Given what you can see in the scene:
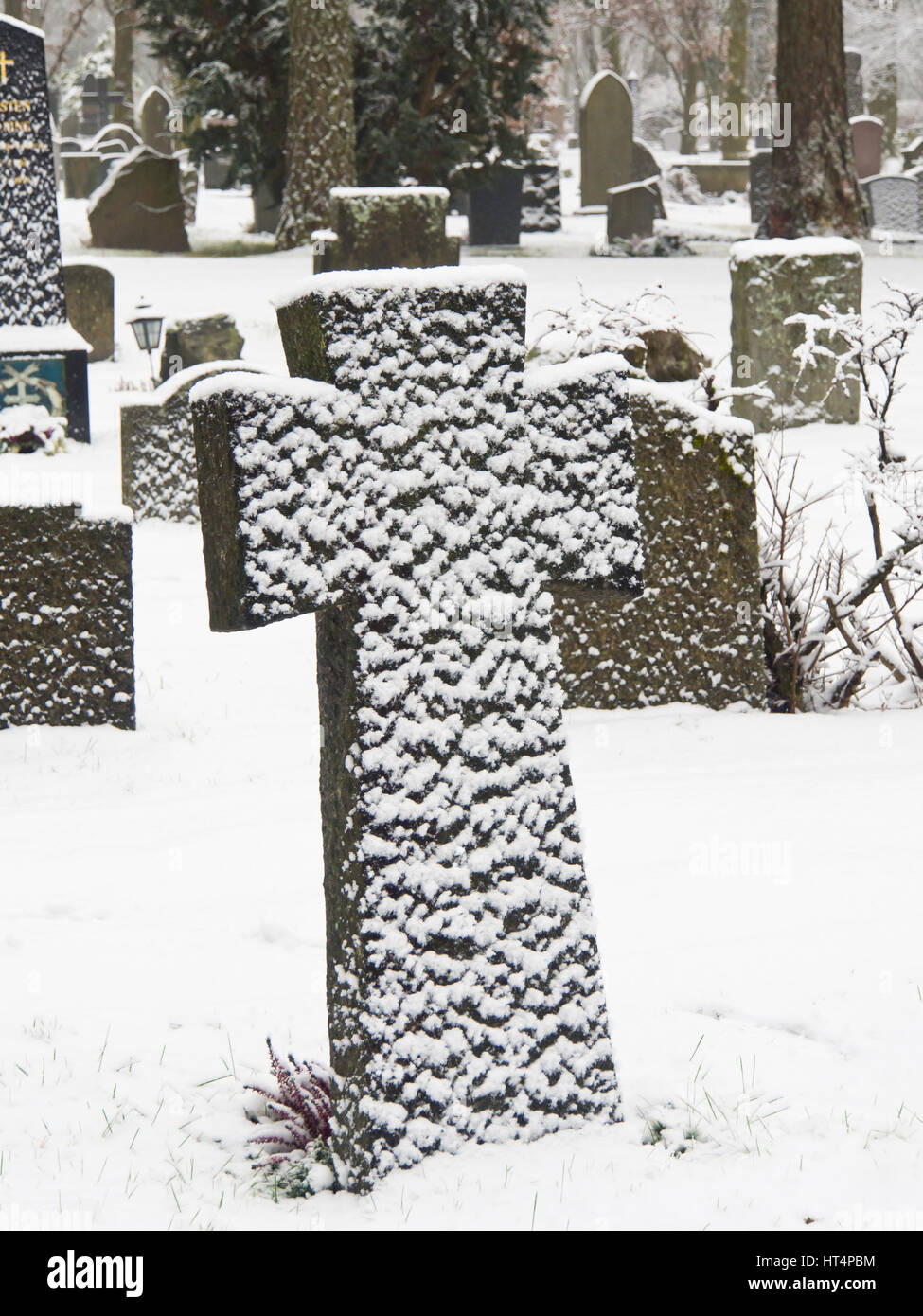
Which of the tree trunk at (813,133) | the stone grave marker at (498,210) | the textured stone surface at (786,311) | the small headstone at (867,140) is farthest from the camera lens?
the small headstone at (867,140)

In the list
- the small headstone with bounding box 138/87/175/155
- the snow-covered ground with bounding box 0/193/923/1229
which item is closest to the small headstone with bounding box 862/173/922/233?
the small headstone with bounding box 138/87/175/155

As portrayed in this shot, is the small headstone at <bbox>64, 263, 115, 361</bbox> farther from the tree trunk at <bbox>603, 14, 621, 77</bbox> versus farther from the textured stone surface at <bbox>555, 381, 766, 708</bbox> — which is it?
the tree trunk at <bbox>603, 14, 621, 77</bbox>

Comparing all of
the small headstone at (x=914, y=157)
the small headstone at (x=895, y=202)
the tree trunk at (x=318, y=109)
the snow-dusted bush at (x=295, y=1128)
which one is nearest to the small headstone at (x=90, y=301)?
the tree trunk at (x=318, y=109)

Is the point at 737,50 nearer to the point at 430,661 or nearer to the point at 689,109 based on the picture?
the point at 689,109

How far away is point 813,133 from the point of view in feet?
55.8

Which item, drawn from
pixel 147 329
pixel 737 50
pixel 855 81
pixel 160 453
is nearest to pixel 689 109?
pixel 737 50

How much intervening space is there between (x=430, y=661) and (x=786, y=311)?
8.65 m

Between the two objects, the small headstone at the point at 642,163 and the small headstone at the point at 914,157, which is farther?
the small headstone at the point at 914,157

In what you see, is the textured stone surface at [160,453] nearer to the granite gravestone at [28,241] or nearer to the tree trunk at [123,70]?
the granite gravestone at [28,241]

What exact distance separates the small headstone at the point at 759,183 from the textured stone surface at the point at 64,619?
19.8 meters

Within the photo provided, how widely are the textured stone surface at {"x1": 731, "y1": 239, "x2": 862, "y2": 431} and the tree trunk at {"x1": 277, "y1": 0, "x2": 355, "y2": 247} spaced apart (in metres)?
8.90

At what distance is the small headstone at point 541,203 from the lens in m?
24.4
